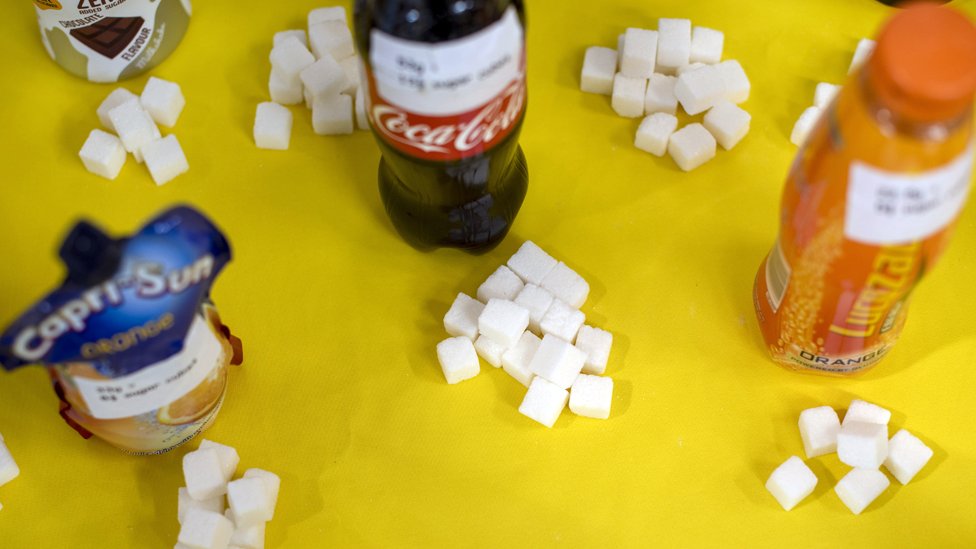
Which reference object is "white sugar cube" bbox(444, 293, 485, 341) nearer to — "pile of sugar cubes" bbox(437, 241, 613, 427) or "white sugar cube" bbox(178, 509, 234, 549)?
"pile of sugar cubes" bbox(437, 241, 613, 427)

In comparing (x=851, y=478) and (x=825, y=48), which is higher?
(x=825, y=48)

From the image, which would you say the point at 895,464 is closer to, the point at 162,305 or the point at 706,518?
the point at 706,518

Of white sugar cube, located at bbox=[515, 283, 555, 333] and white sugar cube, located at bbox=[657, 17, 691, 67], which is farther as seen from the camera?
white sugar cube, located at bbox=[657, 17, 691, 67]

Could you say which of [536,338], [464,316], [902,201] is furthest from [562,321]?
[902,201]

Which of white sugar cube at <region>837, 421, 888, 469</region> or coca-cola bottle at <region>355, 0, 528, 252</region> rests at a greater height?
coca-cola bottle at <region>355, 0, 528, 252</region>

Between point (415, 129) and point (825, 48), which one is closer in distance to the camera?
point (415, 129)

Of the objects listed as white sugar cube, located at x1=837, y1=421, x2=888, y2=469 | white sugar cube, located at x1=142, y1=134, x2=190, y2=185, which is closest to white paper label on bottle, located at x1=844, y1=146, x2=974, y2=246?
white sugar cube, located at x1=837, y1=421, x2=888, y2=469

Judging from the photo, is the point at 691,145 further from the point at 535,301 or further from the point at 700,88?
the point at 535,301

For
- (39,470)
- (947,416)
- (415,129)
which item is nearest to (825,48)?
(947,416)
